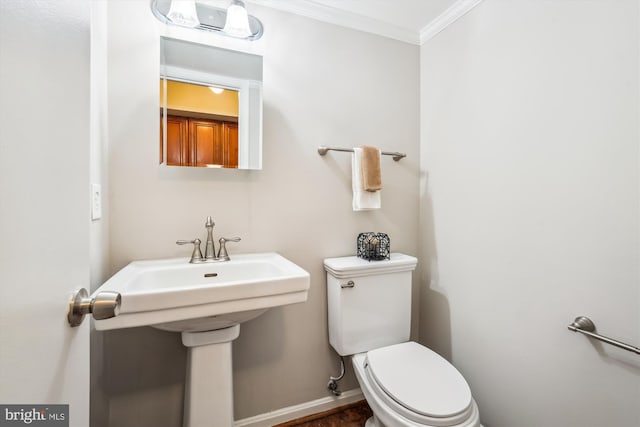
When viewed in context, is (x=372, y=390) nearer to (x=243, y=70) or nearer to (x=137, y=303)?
(x=137, y=303)

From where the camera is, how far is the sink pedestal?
110 cm

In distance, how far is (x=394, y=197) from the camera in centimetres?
175

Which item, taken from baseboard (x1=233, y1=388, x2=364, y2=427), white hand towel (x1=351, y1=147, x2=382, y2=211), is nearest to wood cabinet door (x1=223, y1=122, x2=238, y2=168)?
white hand towel (x1=351, y1=147, x2=382, y2=211)

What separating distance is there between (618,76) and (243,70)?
1454mm

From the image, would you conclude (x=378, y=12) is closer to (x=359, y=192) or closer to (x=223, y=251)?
(x=359, y=192)

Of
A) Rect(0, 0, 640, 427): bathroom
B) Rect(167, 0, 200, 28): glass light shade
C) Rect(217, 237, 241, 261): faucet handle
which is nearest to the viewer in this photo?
Rect(0, 0, 640, 427): bathroom

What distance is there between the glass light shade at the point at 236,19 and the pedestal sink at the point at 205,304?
1.05 metres

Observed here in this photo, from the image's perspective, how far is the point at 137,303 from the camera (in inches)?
34.2

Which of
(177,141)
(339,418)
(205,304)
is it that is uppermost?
(177,141)

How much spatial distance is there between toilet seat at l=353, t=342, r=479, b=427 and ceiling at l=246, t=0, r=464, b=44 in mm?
1755

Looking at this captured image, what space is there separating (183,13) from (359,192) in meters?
1.13

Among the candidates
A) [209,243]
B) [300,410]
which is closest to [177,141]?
[209,243]

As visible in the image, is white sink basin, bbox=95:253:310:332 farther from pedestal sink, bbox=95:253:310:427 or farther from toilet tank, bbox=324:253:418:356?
toilet tank, bbox=324:253:418:356

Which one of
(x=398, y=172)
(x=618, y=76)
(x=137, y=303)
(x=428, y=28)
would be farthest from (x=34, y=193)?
(x=428, y=28)
